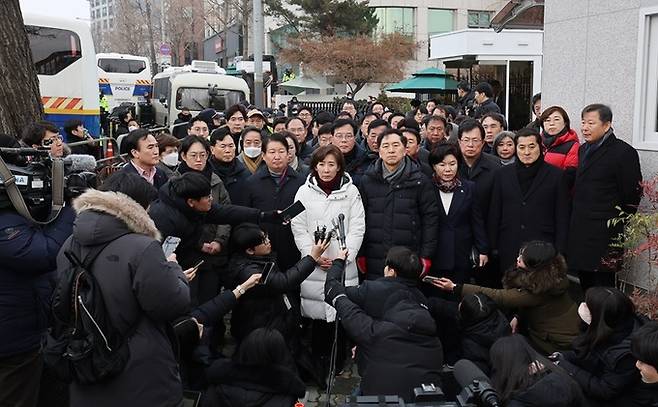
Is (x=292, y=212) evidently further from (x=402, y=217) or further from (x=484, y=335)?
(x=484, y=335)

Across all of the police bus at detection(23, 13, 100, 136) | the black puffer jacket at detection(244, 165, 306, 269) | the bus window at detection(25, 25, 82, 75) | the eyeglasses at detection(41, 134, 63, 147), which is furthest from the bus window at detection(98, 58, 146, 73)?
the black puffer jacket at detection(244, 165, 306, 269)

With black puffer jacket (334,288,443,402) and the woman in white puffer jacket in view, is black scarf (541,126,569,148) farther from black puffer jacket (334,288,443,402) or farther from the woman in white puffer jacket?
black puffer jacket (334,288,443,402)

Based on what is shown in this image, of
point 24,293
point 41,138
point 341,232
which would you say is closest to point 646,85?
point 341,232

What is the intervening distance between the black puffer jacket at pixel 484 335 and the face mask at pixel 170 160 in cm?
323

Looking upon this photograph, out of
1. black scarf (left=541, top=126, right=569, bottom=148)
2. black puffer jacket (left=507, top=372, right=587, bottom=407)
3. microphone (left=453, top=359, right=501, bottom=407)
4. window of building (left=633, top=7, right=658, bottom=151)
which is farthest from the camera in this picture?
black scarf (left=541, top=126, right=569, bottom=148)

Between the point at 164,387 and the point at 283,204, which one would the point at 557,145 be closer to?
the point at 283,204

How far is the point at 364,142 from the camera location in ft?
24.0

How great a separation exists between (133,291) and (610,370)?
2.45m

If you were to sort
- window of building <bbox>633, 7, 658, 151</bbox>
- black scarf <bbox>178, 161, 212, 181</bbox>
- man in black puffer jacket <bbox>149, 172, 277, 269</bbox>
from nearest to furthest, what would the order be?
man in black puffer jacket <bbox>149, 172, 277, 269</bbox> < black scarf <bbox>178, 161, 212, 181</bbox> < window of building <bbox>633, 7, 658, 151</bbox>

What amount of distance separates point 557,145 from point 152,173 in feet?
11.8

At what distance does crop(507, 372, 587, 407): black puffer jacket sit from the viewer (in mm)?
2965

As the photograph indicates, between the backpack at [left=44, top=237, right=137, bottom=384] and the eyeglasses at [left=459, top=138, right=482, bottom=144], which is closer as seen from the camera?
the backpack at [left=44, top=237, right=137, bottom=384]

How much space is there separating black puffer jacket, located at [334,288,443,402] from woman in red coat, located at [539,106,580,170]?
265cm

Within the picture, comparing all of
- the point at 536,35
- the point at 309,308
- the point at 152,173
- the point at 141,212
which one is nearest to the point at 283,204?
the point at 309,308
